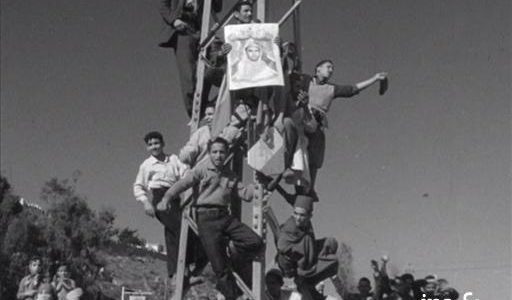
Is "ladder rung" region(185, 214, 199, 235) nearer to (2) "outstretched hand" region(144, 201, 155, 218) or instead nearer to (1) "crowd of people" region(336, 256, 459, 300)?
(2) "outstretched hand" region(144, 201, 155, 218)

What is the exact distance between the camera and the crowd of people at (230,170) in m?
7.76

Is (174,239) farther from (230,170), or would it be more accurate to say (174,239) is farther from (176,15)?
(176,15)

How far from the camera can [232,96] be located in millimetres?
8297

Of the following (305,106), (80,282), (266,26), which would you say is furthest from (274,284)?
(80,282)

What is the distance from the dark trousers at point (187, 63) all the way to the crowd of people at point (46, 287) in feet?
8.76

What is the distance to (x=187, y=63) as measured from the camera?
366 inches

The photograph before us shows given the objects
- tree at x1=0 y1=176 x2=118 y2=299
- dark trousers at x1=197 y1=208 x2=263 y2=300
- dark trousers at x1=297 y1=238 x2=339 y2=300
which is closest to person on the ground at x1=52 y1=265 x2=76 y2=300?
dark trousers at x1=197 y1=208 x2=263 y2=300

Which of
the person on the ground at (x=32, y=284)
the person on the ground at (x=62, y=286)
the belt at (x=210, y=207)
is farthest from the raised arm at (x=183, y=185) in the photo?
the person on the ground at (x=32, y=284)

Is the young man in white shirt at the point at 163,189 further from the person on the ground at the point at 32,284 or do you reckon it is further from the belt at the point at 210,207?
the person on the ground at the point at 32,284

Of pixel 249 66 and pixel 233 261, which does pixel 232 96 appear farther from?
pixel 233 261

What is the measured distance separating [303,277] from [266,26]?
8.21 ft

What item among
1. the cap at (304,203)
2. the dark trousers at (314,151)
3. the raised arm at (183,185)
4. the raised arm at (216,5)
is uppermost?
the raised arm at (216,5)

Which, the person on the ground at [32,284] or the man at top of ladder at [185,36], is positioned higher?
the man at top of ladder at [185,36]

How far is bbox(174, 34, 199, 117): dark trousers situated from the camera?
9.26 metres
